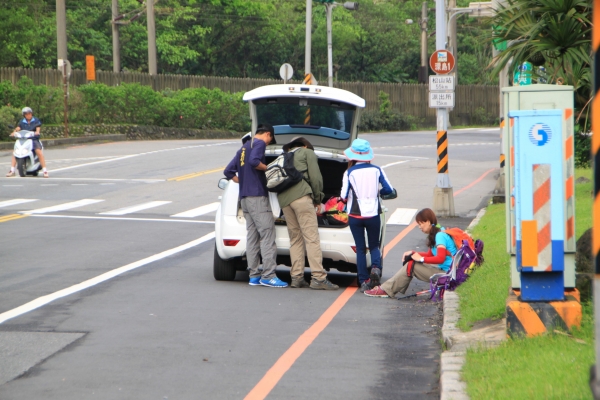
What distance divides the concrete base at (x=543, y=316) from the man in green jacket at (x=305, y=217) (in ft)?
13.1

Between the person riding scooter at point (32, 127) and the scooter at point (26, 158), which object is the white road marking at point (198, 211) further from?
the scooter at point (26, 158)

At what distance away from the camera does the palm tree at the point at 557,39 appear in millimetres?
8828

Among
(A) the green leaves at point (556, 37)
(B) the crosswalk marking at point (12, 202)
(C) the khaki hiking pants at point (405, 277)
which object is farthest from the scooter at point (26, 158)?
(A) the green leaves at point (556, 37)

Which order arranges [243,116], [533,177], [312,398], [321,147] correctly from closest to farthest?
[312,398] < [533,177] < [321,147] < [243,116]

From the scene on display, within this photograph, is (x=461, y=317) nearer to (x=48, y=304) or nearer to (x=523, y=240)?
(x=523, y=240)

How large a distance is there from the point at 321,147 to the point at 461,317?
4.34m

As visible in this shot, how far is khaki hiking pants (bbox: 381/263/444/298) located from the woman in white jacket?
0.73 ft

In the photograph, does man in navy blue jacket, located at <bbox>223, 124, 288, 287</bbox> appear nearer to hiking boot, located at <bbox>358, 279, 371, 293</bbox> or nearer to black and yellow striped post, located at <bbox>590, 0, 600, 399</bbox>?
hiking boot, located at <bbox>358, 279, 371, 293</bbox>

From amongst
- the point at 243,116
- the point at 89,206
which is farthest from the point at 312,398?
the point at 243,116

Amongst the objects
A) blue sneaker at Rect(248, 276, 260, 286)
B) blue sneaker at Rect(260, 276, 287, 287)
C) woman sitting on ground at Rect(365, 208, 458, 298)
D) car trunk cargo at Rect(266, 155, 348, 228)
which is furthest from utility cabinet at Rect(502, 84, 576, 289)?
car trunk cargo at Rect(266, 155, 348, 228)

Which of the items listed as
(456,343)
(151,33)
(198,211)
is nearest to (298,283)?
(456,343)

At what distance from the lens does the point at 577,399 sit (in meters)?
5.35

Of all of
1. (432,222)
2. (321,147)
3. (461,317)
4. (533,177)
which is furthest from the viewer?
(321,147)

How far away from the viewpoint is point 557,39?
9.03 metres
